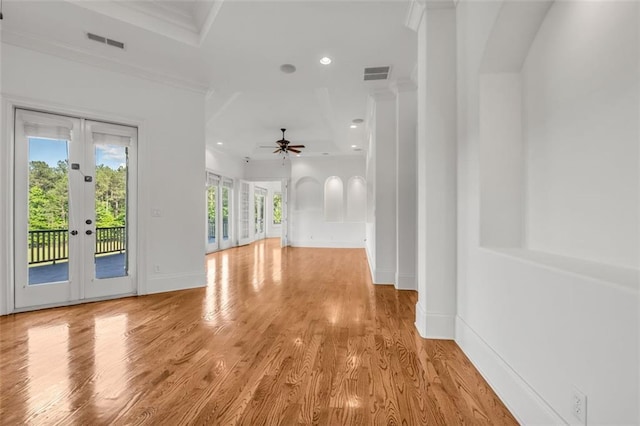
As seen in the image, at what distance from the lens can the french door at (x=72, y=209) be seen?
3342mm

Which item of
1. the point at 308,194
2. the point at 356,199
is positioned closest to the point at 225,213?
the point at 308,194

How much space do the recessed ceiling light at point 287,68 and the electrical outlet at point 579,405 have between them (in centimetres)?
415

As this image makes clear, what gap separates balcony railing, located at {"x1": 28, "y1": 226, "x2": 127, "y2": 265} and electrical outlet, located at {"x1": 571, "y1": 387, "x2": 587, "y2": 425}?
4.78 meters

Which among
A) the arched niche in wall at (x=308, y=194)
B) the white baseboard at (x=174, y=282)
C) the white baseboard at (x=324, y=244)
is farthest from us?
the arched niche in wall at (x=308, y=194)

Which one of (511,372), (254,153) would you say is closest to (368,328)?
(511,372)

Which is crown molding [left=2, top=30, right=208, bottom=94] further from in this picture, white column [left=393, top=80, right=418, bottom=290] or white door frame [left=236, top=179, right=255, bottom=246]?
white door frame [left=236, top=179, right=255, bottom=246]

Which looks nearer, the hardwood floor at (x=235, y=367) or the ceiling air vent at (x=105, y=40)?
the hardwood floor at (x=235, y=367)

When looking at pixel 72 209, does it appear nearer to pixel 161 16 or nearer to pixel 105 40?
pixel 105 40

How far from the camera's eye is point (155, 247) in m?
4.11

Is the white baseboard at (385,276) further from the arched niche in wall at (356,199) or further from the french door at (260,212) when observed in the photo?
the french door at (260,212)

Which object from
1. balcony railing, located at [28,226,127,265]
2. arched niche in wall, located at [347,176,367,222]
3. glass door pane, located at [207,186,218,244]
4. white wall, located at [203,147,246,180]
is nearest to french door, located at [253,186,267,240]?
white wall, located at [203,147,246,180]

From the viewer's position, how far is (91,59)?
362 centimetres

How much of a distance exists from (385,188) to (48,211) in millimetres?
4608

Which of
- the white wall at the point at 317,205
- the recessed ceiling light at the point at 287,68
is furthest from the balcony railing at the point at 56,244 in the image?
the white wall at the point at 317,205
